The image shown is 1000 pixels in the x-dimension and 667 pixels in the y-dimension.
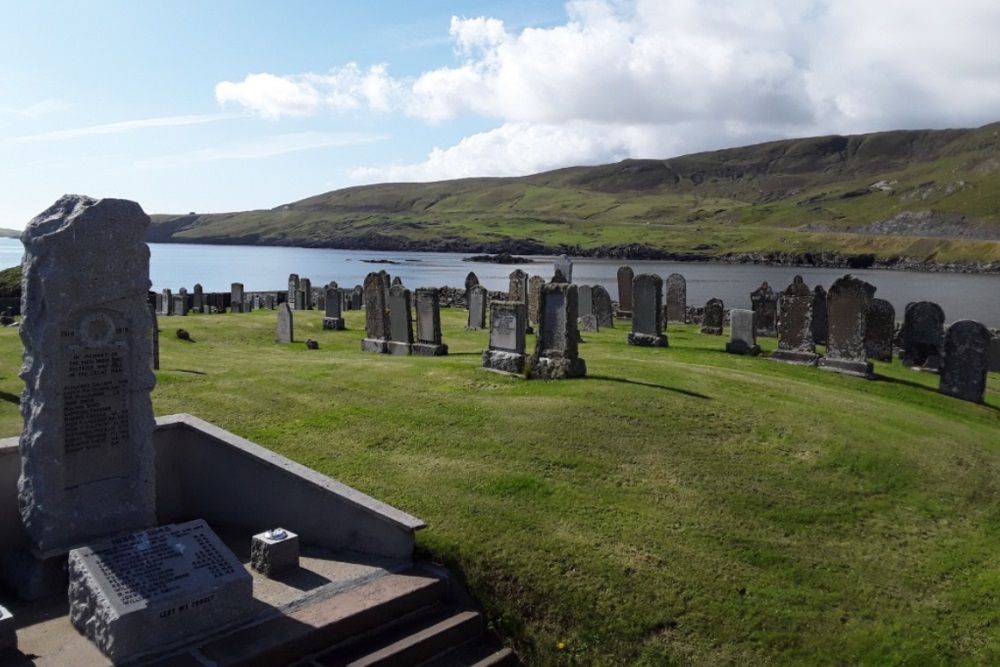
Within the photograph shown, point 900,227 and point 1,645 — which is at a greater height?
point 900,227

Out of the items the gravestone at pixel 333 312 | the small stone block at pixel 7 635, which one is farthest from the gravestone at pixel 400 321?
the small stone block at pixel 7 635

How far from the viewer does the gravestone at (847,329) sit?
17141 mm

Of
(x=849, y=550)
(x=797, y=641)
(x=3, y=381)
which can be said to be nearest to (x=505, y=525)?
(x=797, y=641)

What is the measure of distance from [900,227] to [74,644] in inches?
6653

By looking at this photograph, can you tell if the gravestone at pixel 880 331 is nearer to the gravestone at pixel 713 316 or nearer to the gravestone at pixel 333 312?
the gravestone at pixel 713 316

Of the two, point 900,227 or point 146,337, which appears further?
point 900,227

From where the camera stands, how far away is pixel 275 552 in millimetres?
7625

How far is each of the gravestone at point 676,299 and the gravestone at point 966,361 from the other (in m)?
15.1

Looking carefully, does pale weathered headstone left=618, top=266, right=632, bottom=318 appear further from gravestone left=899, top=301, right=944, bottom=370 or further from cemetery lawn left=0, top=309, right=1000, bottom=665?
cemetery lawn left=0, top=309, right=1000, bottom=665

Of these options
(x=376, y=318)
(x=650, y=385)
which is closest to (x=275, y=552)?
(x=650, y=385)

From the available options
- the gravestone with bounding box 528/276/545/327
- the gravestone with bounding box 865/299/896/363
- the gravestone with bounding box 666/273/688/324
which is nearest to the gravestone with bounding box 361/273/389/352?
the gravestone with bounding box 528/276/545/327

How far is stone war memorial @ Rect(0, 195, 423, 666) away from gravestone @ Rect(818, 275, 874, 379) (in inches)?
520

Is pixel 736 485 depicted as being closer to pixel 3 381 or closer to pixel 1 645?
pixel 1 645

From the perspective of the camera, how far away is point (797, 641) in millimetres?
7254
